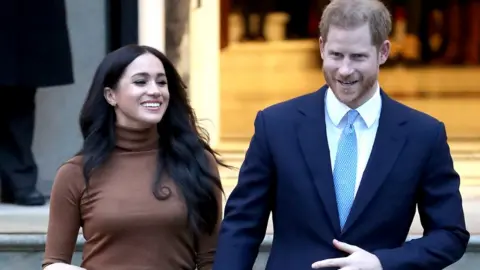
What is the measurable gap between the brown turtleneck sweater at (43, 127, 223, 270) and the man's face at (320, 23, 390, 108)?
2.63 ft

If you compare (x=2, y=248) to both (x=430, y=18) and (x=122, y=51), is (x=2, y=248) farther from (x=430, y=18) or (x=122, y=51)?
(x=430, y=18)

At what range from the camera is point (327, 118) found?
263 centimetres

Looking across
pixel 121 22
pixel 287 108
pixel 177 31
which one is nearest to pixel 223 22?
pixel 177 31

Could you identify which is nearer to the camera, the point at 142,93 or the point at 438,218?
the point at 438,218

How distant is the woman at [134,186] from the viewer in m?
3.06

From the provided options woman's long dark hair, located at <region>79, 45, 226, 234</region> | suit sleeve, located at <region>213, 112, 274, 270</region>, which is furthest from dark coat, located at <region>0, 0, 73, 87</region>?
suit sleeve, located at <region>213, 112, 274, 270</region>

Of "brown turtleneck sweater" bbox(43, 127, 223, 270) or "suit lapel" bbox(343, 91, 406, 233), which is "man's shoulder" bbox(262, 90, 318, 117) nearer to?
"suit lapel" bbox(343, 91, 406, 233)

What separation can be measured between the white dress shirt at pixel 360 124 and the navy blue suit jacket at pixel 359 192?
2cm

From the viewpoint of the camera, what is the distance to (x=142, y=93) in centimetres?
311

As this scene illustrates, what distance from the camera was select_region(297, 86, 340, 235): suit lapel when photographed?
2.55 meters

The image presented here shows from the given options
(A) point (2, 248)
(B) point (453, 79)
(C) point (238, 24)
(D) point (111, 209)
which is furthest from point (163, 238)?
(B) point (453, 79)

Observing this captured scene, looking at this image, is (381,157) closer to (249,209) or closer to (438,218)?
(438,218)

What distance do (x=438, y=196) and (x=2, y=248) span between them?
9.02ft

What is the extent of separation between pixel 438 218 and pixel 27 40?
2.96 meters
